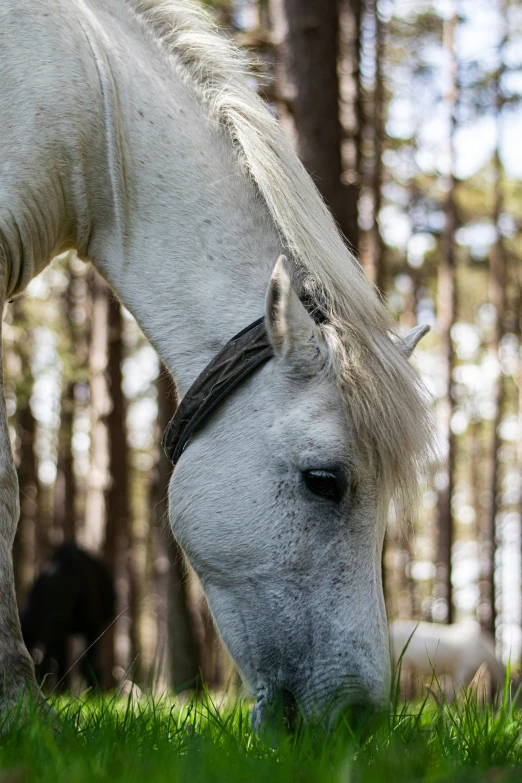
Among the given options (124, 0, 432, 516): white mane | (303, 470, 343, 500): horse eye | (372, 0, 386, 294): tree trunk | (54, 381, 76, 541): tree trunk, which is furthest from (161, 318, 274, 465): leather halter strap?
(54, 381, 76, 541): tree trunk

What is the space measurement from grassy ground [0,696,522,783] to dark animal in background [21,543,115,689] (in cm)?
730

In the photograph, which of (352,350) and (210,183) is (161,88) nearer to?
(210,183)

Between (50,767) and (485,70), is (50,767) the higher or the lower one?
the lower one

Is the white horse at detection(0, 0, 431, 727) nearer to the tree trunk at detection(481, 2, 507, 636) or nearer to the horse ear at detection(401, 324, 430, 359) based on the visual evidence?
the horse ear at detection(401, 324, 430, 359)

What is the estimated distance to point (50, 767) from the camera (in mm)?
1805

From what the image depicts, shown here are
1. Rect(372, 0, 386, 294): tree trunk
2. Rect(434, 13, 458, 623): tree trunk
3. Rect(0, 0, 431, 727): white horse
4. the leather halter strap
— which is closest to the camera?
Rect(0, 0, 431, 727): white horse

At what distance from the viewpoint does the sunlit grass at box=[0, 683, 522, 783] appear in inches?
69.4

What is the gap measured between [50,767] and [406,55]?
17112mm

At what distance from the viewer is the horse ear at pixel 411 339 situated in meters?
3.15

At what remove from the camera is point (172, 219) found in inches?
129

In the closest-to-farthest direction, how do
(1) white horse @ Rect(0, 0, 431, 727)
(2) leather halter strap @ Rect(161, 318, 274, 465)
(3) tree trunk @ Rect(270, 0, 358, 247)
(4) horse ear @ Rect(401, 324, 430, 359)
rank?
(1) white horse @ Rect(0, 0, 431, 727) → (2) leather halter strap @ Rect(161, 318, 274, 465) → (4) horse ear @ Rect(401, 324, 430, 359) → (3) tree trunk @ Rect(270, 0, 358, 247)

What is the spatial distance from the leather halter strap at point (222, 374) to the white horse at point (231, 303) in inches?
1.7

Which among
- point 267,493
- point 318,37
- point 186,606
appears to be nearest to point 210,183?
point 267,493

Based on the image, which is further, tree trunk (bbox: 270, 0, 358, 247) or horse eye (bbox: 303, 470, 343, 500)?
tree trunk (bbox: 270, 0, 358, 247)
